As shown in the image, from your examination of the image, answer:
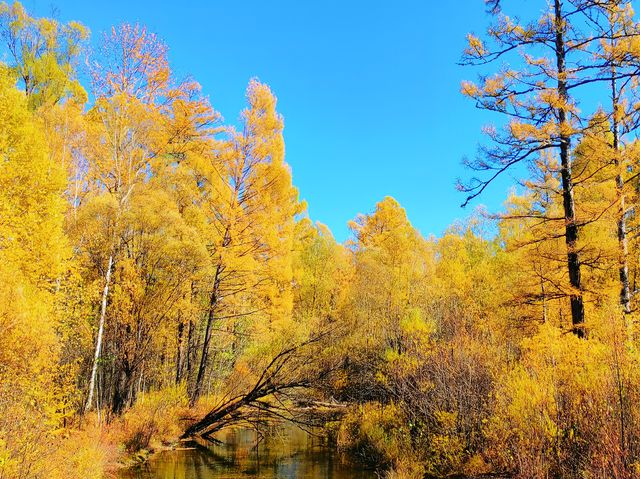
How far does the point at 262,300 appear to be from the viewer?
60.0 feet

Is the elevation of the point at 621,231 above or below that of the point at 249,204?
below

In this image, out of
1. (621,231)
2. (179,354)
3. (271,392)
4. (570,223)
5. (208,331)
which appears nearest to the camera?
(570,223)

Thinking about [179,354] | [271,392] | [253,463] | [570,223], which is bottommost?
[253,463]

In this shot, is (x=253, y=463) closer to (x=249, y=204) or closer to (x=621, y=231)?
(x=249, y=204)

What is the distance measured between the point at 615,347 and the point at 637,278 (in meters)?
13.3

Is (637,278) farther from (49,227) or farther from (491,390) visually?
(49,227)

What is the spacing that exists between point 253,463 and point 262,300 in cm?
719

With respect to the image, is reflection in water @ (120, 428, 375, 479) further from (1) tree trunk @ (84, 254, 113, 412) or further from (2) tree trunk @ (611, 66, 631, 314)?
(2) tree trunk @ (611, 66, 631, 314)

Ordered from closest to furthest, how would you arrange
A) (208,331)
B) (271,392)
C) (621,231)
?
(621,231) < (271,392) < (208,331)

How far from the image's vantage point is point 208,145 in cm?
1617

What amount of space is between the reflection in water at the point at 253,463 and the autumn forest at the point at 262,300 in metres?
0.59

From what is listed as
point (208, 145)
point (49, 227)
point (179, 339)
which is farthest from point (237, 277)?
point (49, 227)

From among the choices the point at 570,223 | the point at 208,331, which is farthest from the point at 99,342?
the point at 570,223

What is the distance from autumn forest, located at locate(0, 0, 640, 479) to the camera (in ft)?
22.4
